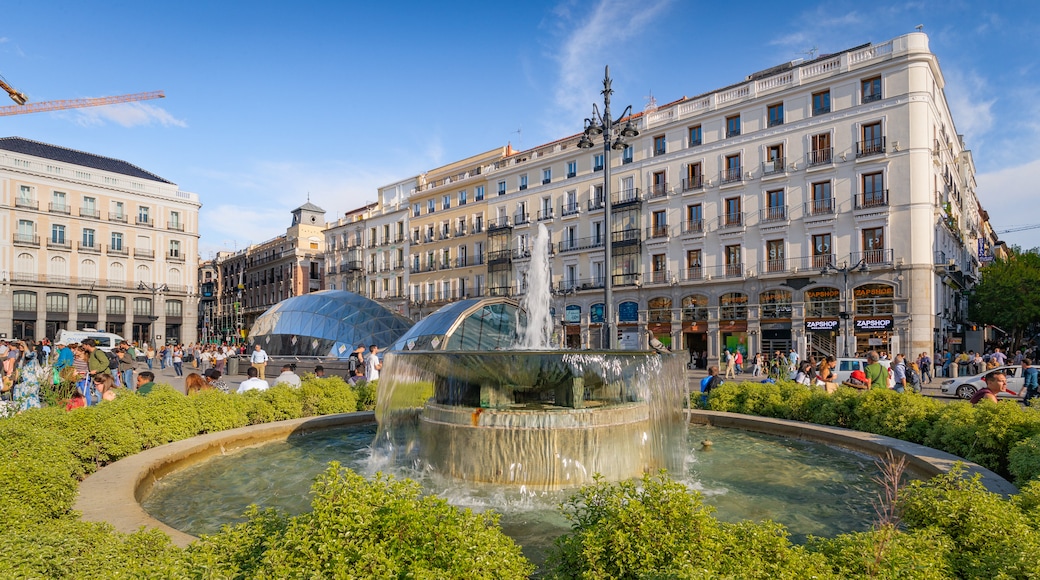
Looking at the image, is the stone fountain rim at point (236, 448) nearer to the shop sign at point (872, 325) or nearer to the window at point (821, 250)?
the shop sign at point (872, 325)

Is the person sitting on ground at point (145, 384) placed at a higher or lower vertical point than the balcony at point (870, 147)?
lower

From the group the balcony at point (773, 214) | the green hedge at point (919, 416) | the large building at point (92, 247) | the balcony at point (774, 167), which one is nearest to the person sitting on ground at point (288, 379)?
the green hedge at point (919, 416)

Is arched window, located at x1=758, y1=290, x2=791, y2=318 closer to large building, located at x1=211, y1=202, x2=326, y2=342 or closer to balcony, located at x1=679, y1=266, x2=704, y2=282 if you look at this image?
balcony, located at x1=679, y1=266, x2=704, y2=282

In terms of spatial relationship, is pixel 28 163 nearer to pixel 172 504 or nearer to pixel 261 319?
pixel 261 319

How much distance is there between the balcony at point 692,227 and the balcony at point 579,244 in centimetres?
662

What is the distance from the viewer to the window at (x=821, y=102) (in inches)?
1273

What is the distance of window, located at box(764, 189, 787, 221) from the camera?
34.0 metres

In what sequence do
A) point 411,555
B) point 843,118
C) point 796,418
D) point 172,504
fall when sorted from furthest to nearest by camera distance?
point 843,118 → point 796,418 → point 172,504 → point 411,555

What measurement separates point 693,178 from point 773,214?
596 centimetres

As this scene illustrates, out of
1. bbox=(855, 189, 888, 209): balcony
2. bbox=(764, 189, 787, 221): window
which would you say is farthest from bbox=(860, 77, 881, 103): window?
bbox=(764, 189, 787, 221): window

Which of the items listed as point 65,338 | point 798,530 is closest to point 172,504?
point 798,530

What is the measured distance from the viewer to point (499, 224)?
4997 centimetres

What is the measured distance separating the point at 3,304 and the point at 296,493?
199ft

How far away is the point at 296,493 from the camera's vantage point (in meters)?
6.34
